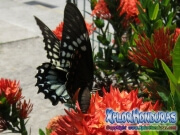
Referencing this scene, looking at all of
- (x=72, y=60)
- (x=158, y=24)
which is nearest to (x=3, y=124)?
(x=72, y=60)

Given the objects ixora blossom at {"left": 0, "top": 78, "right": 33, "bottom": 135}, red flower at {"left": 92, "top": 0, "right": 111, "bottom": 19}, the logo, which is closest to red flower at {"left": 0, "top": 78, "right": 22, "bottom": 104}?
ixora blossom at {"left": 0, "top": 78, "right": 33, "bottom": 135}

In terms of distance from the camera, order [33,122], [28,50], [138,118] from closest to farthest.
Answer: [138,118] < [33,122] < [28,50]

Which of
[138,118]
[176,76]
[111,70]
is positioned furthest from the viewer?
[111,70]

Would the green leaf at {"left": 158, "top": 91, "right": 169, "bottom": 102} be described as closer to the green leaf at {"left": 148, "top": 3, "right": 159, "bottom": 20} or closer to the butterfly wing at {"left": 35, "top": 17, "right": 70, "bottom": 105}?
the green leaf at {"left": 148, "top": 3, "right": 159, "bottom": 20}

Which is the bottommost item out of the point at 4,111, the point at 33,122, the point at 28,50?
the point at 33,122

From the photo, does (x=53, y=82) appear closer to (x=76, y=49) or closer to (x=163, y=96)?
(x=76, y=49)

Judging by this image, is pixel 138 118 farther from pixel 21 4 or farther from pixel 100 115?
pixel 21 4

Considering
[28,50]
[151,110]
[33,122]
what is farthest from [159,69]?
[28,50]
